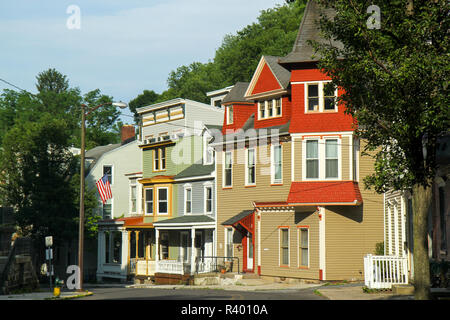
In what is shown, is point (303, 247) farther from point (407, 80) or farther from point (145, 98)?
point (145, 98)

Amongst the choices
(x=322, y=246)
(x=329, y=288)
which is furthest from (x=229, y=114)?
(x=329, y=288)

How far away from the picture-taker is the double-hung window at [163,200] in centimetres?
4896

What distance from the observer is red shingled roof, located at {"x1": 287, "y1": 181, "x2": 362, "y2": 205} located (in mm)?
34719

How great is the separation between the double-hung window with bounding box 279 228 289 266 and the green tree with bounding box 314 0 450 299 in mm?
17988

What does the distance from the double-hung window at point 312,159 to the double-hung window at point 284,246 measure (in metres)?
3.64

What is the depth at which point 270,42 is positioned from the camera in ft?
242

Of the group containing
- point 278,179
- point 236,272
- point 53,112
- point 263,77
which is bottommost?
point 236,272

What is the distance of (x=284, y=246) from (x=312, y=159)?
17.2 feet

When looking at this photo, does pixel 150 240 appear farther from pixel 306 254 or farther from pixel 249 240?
pixel 306 254

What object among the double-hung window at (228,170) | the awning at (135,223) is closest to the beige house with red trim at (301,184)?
the double-hung window at (228,170)

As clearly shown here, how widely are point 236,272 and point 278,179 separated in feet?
20.1

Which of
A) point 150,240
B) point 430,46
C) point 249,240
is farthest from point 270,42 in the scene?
point 430,46

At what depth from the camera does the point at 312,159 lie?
118 feet

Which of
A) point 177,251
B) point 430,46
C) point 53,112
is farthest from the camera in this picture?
point 53,112
